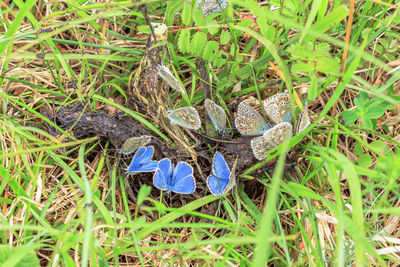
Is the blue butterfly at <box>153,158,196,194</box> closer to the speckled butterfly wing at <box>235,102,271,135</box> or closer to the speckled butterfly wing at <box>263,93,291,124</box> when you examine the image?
the speckled butterfly wing at <box>235,102,271,135</box>

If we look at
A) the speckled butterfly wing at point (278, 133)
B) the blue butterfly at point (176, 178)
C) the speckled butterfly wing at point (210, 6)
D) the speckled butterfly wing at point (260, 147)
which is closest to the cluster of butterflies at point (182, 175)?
the blue butterfly at point (176, 178)

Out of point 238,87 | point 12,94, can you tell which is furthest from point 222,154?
point 12,94

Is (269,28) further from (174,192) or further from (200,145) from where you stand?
(174,192)

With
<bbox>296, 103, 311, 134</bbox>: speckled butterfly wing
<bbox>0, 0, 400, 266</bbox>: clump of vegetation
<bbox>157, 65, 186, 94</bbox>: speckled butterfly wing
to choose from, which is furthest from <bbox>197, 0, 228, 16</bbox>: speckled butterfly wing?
<bbox>296, 103, 311, 134</bbox>: speckled butterfly wing

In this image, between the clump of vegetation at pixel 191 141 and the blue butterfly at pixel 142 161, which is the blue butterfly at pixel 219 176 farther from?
the blue butterfly at pixel 142 161

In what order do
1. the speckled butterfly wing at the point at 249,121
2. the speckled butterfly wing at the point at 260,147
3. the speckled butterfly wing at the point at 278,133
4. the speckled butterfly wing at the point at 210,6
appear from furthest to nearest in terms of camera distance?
the speckled butterfly wing at the point at 210,6, the speckled butterfly wing at the point at 249,121, the speckled butterfly wing at the point at 260,147, the speckled butterfly wing at the point at 278,133

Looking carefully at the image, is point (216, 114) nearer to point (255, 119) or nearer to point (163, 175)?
point (255, 119)
